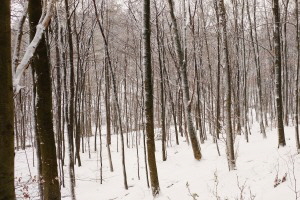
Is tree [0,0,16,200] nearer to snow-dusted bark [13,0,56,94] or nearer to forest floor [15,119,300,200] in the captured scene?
snow-dusted bark [13,0,56,94]

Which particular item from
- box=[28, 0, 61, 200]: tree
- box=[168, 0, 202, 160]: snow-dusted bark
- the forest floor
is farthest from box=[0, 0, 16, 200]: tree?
box=[168, 0, 202, 160]: snow-dusted bark

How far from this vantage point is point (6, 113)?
148cm

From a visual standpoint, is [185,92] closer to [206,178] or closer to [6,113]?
[206,178]

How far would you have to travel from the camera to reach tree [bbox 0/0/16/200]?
145 centimetres

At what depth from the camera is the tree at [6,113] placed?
145 cm

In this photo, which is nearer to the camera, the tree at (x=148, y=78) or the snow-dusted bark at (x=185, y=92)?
the tree at (x=148, y=78)

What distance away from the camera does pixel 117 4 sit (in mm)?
14570

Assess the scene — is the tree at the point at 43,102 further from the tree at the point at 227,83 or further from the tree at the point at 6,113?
the tree at the point at 227,83

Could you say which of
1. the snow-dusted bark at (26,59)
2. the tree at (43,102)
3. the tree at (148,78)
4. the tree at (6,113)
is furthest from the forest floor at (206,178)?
the tree at (6,113)

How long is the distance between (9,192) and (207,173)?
738cm

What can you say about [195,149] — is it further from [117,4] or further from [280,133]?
[117,4]

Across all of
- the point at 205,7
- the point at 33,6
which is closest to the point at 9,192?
the point at 33,6

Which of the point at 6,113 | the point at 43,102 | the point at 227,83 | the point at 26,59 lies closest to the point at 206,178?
the point at 227,83

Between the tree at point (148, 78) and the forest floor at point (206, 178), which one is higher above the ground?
the tree at point (148, 78)
